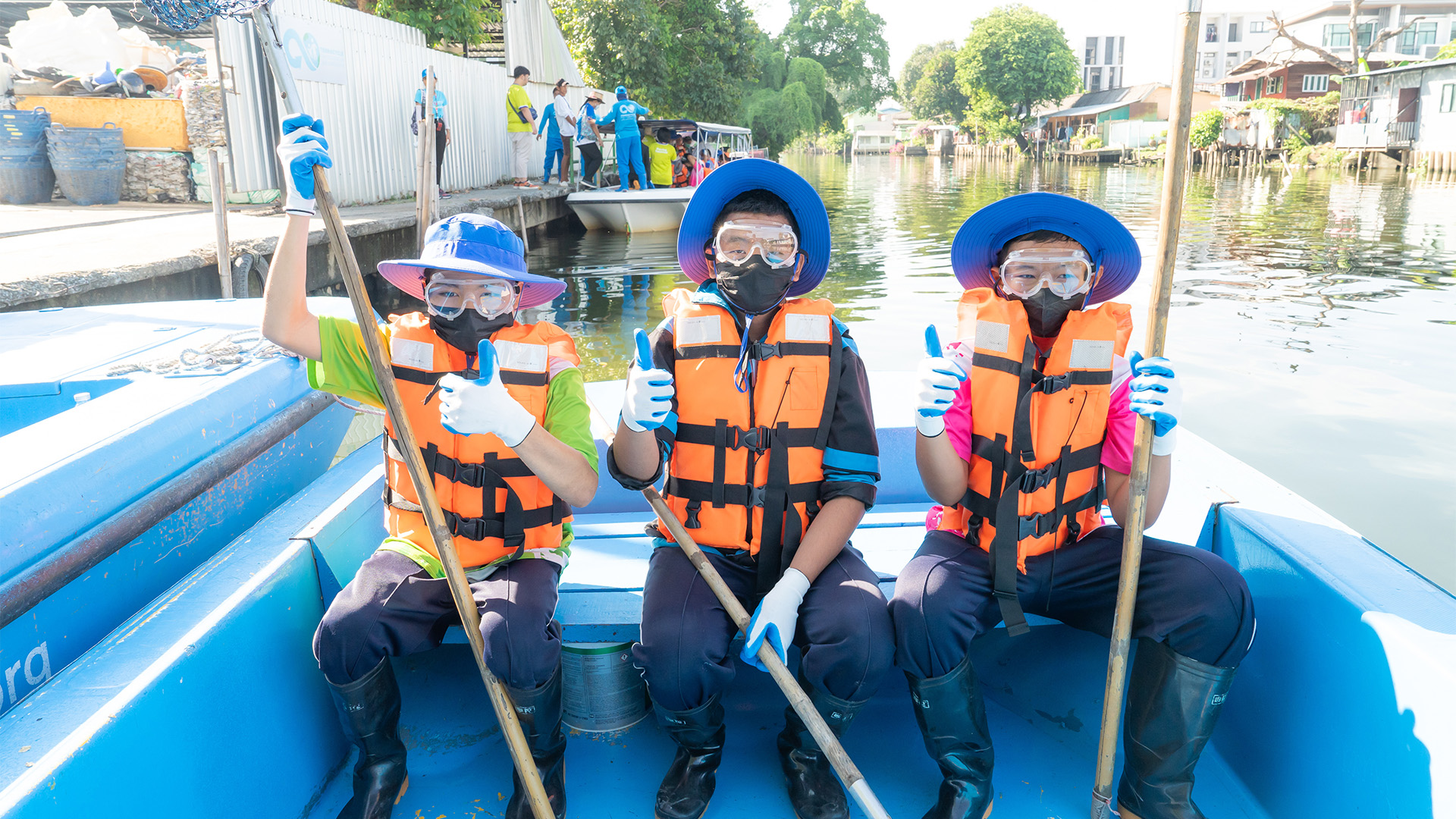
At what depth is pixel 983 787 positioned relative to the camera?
2055 mm

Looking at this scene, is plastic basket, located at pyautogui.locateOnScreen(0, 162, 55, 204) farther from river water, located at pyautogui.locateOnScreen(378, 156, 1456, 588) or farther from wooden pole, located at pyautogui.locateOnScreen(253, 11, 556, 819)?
wooden pole, located at pyautogui.locateOnScreen(253, 11, 556, 819)

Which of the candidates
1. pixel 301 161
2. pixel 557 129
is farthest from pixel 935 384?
pixel 557 129

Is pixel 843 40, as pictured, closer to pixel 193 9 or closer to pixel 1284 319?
pixel 1284 319

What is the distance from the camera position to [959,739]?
80.6 inches

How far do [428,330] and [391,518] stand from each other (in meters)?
0.48

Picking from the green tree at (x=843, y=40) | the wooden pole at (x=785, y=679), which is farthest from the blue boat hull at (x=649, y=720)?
the green tree at (x=843, y=40)

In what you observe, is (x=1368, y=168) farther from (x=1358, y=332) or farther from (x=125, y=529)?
(x=125, y=529)

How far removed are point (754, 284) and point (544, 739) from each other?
1.22m

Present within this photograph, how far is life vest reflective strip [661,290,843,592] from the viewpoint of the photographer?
7.41ft

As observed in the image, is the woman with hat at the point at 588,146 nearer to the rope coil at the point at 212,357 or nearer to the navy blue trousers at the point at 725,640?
the rope coil at the point at 212,357

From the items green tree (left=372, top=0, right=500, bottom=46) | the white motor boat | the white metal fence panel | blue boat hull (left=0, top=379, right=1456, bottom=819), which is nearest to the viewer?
blue boat hull (left=0, top=379, right=1456, bottom=819)

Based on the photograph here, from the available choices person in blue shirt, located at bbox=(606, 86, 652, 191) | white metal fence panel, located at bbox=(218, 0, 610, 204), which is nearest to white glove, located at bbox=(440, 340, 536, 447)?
white metal fence panel, located at bbox=(218, 0, 610, 204)

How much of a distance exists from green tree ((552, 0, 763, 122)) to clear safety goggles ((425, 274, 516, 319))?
20.8 m

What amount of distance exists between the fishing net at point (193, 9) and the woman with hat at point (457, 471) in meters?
0.29
